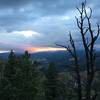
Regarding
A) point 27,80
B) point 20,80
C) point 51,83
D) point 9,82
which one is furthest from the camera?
point 51,83

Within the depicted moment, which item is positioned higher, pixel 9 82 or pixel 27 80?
pixel 27 80

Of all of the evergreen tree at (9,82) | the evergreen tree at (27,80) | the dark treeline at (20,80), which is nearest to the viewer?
the evergreen tree at (9,82)

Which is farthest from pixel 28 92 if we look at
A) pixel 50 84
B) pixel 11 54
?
pixel 50 84

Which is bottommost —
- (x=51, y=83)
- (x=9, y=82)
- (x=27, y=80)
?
(x=51, y=83)

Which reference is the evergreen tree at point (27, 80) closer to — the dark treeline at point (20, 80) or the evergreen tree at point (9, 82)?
the dark treeline at point (20, 80)

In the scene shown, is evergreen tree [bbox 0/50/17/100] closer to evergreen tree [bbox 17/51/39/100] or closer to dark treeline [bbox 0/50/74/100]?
dark treeline [bbox 0/50/74/100]

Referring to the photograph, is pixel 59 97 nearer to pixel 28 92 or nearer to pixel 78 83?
pixel 28 92

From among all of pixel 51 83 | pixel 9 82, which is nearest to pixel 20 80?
pixel 9 82

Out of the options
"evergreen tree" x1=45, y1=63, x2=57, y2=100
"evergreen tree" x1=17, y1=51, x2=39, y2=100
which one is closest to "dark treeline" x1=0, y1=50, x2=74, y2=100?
"evergreen tree" x1=17, y1=51, x2=39, y2=100

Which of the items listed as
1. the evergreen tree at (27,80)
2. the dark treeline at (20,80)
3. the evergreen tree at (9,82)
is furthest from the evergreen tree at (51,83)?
the evergreen tree at (9,82)

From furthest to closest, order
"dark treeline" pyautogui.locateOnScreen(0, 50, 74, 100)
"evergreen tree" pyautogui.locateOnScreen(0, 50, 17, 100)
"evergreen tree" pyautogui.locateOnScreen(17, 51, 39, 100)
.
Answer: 1. "evergreen tree" pyautogui.locateOnScreen(17, 51, 39, 100)
2. "dark treeline" pyautogui.locateOnScreen(0, 50, 74, 100)
3. "evergreen tree" pyautogui.locateOnScreen(0, 50, 17, 100)

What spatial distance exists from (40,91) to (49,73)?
10.9 meters

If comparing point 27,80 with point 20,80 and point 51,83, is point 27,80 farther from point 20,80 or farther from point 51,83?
point 51,83

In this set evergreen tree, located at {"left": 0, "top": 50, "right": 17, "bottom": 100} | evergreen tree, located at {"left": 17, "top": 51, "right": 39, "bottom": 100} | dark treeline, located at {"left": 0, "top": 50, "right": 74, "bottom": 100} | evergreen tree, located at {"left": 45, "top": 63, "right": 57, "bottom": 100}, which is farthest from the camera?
evergreen tree, located at {"left": 45, "top": 63, "right": 57, "bottom": 100}
